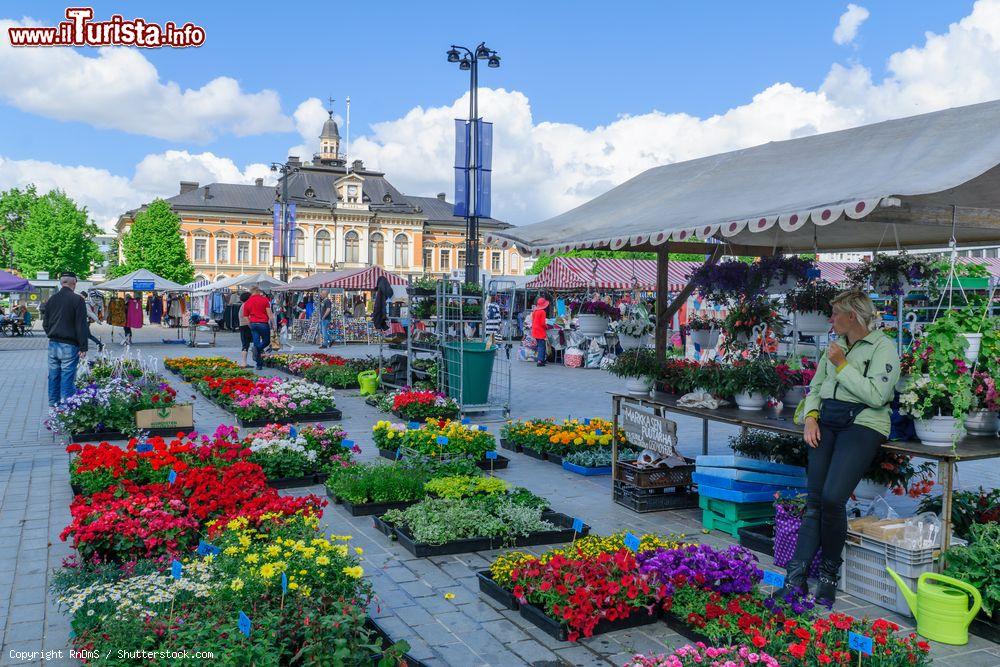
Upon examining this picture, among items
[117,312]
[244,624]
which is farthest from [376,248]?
[244,624]

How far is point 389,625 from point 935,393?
3452 millimetres

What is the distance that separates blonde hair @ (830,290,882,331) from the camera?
482 centimetres

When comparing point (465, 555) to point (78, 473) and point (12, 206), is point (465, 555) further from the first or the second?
point (12, 206)

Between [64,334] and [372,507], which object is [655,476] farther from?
[64,334]

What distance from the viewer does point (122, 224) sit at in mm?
86562

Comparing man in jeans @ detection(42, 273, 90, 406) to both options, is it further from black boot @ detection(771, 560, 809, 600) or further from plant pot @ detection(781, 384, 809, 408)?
black boot @ detection(771, 560, 809, 600)

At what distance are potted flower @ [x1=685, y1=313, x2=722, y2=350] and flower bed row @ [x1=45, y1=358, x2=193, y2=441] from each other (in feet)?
22.5

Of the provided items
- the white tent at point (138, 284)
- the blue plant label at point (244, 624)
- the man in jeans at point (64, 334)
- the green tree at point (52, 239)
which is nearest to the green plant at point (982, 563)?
the blue plant label at point (244, 624)

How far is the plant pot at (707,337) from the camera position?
23.4 ft

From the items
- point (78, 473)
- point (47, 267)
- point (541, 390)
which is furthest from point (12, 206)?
point (78, 473)

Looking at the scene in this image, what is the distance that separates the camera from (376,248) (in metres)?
77.0

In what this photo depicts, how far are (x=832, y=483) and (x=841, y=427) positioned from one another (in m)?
0.34

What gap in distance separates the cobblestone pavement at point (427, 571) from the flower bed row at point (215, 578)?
32cm

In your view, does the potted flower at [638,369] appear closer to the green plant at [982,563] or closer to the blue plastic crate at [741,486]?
the blue plastic crate at [741,486]
